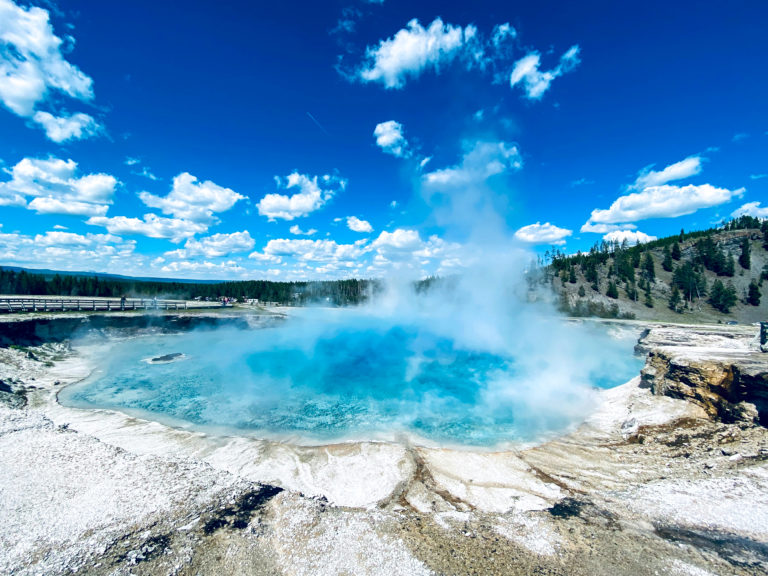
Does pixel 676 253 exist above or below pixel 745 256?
above

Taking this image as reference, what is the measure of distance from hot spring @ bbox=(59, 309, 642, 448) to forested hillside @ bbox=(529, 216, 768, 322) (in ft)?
99.1

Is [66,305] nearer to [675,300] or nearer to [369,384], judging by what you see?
[369,384]

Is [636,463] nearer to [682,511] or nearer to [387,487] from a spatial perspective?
[682,511]

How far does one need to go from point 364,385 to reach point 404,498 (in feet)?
33.6

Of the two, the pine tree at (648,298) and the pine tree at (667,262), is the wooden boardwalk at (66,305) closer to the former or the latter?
the pine tree at (648,298)

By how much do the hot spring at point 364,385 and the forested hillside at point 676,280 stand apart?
3020 centimetres

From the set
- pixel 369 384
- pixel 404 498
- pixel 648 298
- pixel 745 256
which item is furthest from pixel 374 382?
pixel 745 256

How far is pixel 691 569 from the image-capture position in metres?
4.46

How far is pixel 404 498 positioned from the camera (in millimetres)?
6727

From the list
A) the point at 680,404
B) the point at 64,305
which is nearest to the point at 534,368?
the point at 680,404

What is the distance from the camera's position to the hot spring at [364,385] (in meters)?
11.3

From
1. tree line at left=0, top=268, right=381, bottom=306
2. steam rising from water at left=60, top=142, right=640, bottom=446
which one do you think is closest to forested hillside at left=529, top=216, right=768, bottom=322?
steam rising from water at left=60, top=142, right=640, bottom=446

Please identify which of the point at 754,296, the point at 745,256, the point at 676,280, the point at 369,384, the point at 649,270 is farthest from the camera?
the point at 649,270

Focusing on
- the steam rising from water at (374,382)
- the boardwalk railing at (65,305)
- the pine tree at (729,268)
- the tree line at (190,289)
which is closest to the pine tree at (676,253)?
the pine tree at (729,268)
